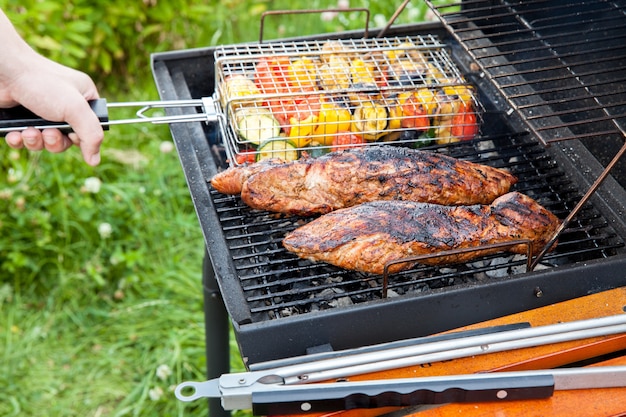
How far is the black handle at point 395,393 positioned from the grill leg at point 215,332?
1.06 meters

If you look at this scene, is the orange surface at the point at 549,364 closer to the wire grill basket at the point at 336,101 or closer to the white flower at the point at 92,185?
the wire grill basket at the point at 336,101

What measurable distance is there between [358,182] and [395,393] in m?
0.76

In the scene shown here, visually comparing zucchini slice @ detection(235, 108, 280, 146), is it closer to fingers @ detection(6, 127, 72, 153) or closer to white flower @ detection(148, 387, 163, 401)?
fingers @ detection(6, 127, 72, 153)

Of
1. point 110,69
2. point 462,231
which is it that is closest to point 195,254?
point 110,69

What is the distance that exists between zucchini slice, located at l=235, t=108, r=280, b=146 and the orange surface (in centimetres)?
98

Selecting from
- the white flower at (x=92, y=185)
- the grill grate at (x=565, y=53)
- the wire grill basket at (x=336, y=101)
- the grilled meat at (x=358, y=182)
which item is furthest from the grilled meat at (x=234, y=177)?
the white flower at (x=92, y=185)

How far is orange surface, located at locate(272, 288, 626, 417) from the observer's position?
175 cm

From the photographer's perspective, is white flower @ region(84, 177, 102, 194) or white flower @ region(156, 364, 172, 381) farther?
white flower @ region(84, 177, 102, 194)

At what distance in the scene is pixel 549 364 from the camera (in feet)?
6.19

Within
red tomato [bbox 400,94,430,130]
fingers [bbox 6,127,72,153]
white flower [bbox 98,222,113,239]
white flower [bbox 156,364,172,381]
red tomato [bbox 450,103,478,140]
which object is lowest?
white flower [bbox 156,364,172,381]

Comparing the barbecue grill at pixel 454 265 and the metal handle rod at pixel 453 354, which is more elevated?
the barbecue grill at pixel 454 265

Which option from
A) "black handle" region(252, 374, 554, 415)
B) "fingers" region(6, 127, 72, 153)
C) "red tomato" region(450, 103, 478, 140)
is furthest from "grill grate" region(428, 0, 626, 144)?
"fingers" region(6, 127, 72, 153)

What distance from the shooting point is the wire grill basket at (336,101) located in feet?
8.22

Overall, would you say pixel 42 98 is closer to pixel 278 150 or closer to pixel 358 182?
pixel 278 150
